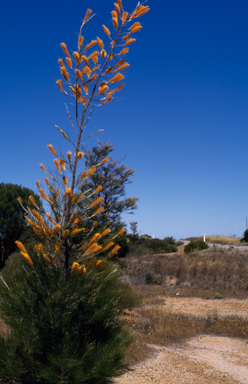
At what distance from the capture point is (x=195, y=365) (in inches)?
174

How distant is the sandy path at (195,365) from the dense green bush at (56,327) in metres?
1.52

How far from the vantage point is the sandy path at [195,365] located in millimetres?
3953

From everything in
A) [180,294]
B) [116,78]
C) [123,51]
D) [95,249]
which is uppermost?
[123,51]


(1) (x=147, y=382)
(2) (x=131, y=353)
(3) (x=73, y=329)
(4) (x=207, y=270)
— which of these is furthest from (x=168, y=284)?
(3) (x=73, y=329)

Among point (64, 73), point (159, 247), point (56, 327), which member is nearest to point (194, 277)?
point (159, 247)

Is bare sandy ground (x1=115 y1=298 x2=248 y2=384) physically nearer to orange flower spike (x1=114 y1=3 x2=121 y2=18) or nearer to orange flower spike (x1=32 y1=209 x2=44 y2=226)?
orange flower spike (x1=32 y1=209 x2=44 y2=226)

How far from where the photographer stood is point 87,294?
8.62ft

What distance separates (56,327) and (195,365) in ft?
9.41

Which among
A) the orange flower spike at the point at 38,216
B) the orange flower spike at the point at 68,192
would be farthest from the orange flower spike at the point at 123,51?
the orange flower spike at the point at 38,216

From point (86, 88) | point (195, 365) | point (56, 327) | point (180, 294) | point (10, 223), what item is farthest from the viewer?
point (10, 223)

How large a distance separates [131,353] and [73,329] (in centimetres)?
254

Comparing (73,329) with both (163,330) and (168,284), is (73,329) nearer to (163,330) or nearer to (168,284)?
(163,330)

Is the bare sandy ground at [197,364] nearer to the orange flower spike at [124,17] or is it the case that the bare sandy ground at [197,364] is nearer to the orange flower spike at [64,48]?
the orange flower spike at [64,48]

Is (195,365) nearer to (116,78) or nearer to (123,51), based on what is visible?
(116,78)
